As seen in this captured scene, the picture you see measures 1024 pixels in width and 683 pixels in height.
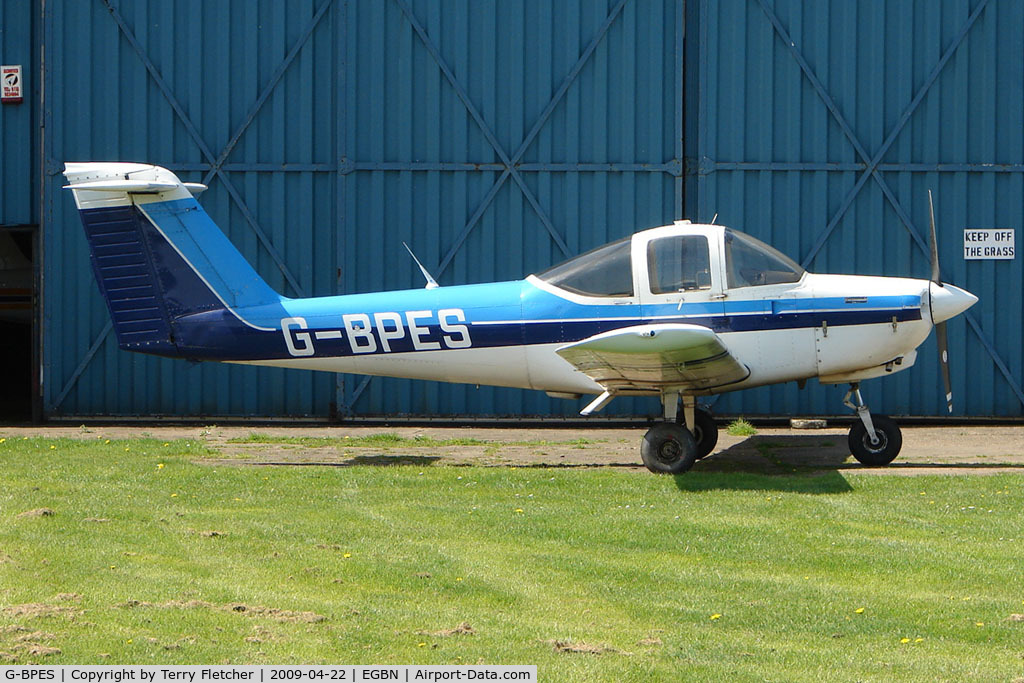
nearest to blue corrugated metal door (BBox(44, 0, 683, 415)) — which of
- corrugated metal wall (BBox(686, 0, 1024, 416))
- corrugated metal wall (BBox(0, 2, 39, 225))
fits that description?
corrugated metal wall (BBox(0, 2, 39, 225))

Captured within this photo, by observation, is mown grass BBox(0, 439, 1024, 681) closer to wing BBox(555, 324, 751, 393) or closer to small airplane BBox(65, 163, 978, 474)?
wing BBox(555, 324, 751, 393)

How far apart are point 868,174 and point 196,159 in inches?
351

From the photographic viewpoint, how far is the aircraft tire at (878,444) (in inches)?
413

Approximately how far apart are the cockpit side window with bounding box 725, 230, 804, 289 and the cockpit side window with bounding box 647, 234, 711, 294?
212 mm

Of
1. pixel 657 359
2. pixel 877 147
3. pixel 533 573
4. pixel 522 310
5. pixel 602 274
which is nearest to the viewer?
pixel 533 573

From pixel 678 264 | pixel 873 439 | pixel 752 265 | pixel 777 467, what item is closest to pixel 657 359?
pixel 678 264

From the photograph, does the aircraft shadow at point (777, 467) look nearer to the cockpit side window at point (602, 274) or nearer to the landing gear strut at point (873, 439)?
the landing gear strut at point (873, 439)

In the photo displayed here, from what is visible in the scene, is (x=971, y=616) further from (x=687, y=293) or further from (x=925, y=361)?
(x=925, y=361)

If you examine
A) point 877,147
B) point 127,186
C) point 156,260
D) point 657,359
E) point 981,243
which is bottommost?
point 657,359

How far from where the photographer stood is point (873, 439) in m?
10.5

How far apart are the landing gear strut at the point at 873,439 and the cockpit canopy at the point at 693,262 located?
4.80ft

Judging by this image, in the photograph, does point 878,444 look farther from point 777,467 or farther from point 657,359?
point 657,359

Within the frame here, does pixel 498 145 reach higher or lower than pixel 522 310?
higher

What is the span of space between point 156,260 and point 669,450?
5160 mm
